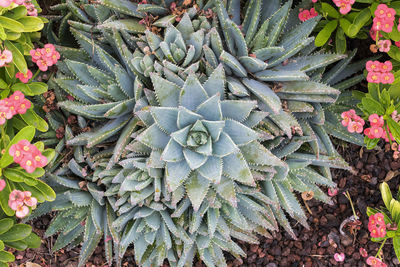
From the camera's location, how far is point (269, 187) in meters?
2.96

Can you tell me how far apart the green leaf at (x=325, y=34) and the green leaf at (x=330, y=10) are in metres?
0.05

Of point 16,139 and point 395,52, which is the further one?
point 395,52

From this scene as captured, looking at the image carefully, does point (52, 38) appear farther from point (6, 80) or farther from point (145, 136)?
A: point (145, 136)

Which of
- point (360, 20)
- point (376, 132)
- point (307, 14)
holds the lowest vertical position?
point (376, 132)

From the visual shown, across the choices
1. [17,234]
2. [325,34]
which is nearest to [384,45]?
[325,34]

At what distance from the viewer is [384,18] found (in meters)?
2.52

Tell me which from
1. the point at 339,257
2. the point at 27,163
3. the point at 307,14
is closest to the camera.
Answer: the point at 27,163

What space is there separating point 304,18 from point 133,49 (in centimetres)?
125

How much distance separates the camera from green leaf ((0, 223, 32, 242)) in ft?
9.29

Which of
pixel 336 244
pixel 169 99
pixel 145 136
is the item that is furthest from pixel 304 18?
pixel 336 244

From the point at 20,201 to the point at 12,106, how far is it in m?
0.61

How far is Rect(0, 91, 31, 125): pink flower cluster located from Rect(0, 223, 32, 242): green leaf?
791 mm

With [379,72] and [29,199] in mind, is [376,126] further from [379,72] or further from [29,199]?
[29,199]

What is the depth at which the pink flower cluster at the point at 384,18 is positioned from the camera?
2.51 metres
